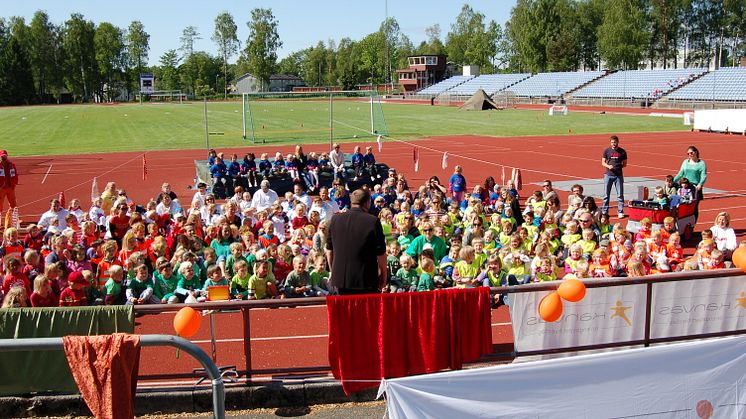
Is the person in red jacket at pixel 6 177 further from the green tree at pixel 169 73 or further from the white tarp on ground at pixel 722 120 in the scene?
the green tree at pixel 169 73

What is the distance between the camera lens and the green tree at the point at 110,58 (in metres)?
131

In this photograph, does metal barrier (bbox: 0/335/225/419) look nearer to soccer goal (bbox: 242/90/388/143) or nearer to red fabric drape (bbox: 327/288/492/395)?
red fabric drape (bbox: 327/288/492/395)

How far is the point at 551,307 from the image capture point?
655 centimetres

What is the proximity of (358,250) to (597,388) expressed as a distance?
2682mm

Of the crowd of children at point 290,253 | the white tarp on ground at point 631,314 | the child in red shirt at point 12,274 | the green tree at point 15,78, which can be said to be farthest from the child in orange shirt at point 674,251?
the green tree at point 15,78

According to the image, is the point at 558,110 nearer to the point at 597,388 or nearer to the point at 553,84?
the point at 553,84

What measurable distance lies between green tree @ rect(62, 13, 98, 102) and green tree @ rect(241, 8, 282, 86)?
29.2m

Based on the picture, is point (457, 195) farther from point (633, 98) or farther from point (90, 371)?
point (633, 98)

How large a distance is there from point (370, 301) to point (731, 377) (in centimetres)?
323

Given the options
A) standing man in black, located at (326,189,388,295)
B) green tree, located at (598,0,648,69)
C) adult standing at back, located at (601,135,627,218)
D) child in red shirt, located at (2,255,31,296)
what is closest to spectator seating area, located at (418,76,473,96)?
green tree, located at (598,0,648,69)

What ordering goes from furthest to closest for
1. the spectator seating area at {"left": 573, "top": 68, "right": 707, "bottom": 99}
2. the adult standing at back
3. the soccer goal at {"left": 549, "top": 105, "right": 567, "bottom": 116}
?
the spectator seating area at {"left": 573, "top": 68, "right": 707, "bottom": 99} → the soccer goal at {"left": 549, "top": 105, "right": 567, "bottom": 116} → the adult standing at back

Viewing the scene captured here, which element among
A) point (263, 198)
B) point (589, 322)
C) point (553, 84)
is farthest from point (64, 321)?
point (553, 84)

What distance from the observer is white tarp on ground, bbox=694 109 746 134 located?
3819 cm

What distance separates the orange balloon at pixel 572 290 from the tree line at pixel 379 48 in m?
69.0
